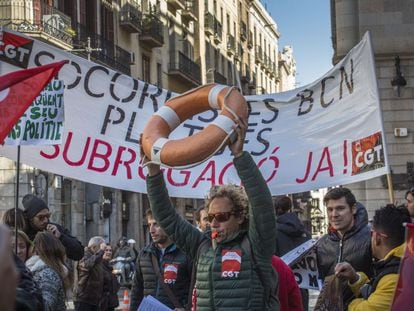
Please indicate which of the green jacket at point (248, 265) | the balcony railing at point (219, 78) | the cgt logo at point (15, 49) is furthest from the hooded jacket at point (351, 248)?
the balcony railing at point (219, 78)

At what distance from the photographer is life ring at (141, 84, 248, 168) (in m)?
4.81

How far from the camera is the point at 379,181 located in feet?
58.7

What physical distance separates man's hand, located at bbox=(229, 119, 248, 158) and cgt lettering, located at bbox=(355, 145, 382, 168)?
2507mm

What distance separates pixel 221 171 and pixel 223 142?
8.59 ft

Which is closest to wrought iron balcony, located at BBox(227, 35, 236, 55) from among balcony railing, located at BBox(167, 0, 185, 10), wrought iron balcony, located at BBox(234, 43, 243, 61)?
wrought iron balcony, located at BBox(234, 43, 243, 61)

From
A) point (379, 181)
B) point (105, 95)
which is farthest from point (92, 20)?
point (105, 95)

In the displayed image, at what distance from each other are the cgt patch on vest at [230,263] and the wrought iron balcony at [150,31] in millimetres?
36124

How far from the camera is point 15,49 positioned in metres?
7.50

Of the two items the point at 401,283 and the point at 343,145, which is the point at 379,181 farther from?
the point at 401,283

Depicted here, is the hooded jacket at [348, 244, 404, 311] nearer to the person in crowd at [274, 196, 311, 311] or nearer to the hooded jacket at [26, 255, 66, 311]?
the hooded jacket at [26, 255, 66, 311]

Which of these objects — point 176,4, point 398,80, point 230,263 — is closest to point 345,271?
point 230,263

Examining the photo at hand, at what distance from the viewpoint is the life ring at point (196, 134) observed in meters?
4.81

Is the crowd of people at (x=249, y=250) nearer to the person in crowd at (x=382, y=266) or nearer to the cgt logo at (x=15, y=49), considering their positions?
the person in crowd at (x=382, y=266)

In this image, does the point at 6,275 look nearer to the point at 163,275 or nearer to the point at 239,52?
the point at 163,275
